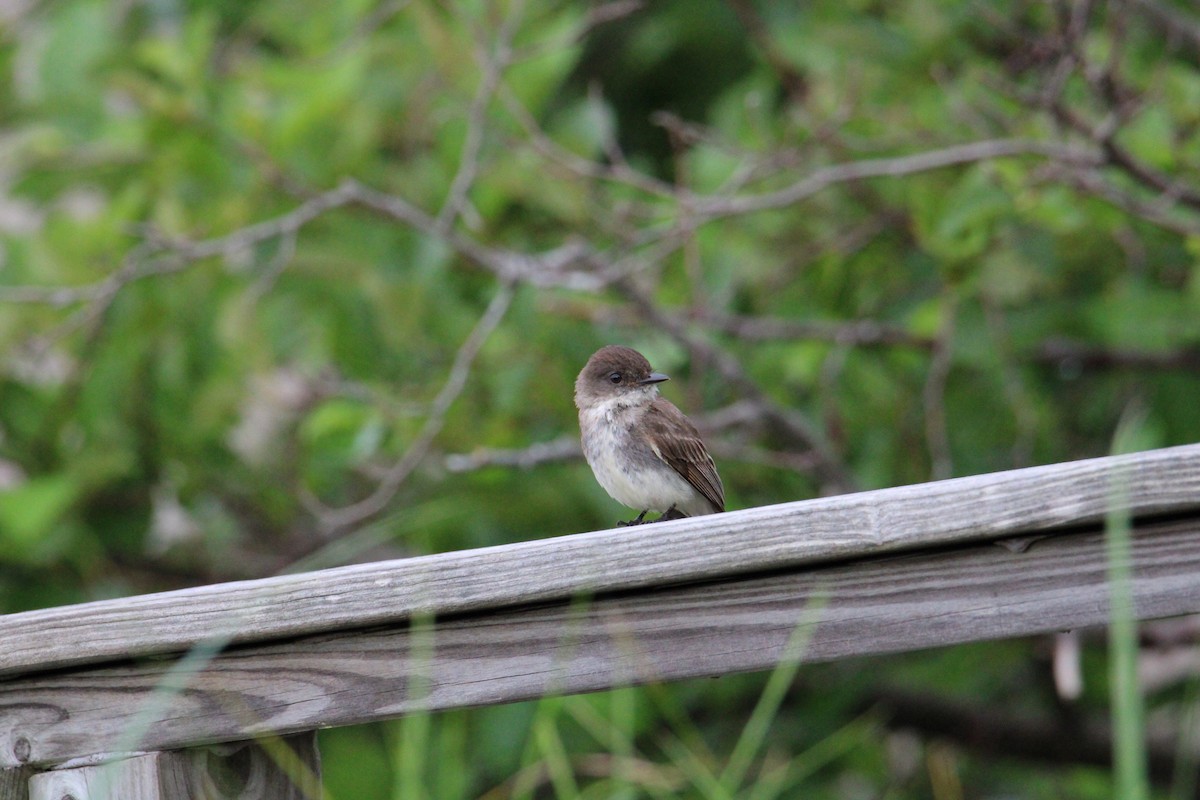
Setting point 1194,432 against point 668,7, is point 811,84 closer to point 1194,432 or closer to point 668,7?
point 668,7

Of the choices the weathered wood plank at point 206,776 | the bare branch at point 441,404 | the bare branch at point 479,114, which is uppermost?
the bare branch at point 479,114

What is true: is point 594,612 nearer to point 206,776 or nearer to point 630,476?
point 206,776

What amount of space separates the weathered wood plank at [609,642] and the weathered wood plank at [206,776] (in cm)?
4

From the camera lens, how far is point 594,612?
2039 mm

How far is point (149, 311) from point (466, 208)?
4.04ft

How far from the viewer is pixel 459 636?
80.8 inches

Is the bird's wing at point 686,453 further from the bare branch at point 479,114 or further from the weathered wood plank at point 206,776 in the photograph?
the weathered wood plank at point 206,776

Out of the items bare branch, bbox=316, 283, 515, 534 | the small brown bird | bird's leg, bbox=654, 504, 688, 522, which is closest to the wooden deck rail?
bare branch, bbox=316, 283, 515, 534

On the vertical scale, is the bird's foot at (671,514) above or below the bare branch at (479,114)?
below

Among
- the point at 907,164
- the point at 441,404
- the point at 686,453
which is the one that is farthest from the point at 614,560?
the point at 907,164

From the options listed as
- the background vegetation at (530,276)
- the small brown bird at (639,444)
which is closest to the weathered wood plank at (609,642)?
the background vegetation at (530,276)

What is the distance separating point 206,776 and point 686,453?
263 centimetres

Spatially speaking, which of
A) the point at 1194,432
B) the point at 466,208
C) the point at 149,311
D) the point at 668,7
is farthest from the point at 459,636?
the point at 668,7

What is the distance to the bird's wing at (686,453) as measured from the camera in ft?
15.0
